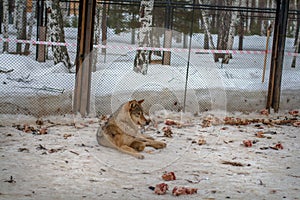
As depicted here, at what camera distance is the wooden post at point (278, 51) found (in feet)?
33.1

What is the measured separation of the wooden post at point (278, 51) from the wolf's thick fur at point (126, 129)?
4.52 m

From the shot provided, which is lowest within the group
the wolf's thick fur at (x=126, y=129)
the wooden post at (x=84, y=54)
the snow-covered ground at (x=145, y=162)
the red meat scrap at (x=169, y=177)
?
the snow-covered ground at (x=145, y=162)

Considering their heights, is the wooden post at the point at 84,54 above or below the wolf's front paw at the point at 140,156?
above

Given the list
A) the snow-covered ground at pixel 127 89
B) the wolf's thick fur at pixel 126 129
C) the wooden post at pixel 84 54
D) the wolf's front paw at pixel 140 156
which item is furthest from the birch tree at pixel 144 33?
the wolf's front paw at pixel 140 156

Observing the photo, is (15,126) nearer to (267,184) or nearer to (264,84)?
(267,184)

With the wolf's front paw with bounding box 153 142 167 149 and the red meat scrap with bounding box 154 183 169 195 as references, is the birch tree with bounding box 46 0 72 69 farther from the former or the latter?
the red meat scrap with bounding box 154 183 169 195

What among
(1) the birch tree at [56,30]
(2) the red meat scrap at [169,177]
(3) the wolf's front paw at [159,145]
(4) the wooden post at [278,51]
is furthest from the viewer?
(1) the birch tree at [56,30]

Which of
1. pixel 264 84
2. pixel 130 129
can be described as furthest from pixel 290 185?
pixel 264 84

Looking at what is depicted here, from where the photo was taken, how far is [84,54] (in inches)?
336

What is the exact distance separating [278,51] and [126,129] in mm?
4883

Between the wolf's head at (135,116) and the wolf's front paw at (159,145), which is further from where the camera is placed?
the wolf's front paw at (159,145)

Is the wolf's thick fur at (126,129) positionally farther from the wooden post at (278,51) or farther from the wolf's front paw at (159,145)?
the wooden post at (278,51)

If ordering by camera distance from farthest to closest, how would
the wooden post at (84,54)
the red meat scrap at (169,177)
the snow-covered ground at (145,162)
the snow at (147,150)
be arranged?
the wooden post at (84,54) < the red meat scrap at (169,177) < the snow at (147,150) < the snow-covered ground at (145,162)

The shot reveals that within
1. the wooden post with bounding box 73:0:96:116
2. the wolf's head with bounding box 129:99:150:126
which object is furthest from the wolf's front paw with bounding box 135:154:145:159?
the wooden post with bounding box 73:0:96:116
